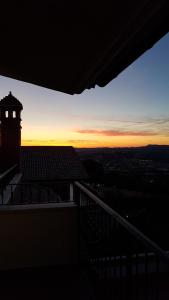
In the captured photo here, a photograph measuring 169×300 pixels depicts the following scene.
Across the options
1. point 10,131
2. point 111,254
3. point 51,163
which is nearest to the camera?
point 111,254

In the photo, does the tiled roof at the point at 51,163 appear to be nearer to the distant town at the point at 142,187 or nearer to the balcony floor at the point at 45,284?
the distant town at the point at 142,187

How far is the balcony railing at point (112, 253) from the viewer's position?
1.76 meters

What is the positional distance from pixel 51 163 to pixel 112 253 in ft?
58.1

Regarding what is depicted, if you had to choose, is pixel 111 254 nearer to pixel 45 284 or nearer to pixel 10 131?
pixel 45 284

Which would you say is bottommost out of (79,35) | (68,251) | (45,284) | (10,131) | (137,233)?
(45,284)

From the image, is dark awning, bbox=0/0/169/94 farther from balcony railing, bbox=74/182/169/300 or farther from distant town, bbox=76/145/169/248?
distant town, bbox=76/145/169/248

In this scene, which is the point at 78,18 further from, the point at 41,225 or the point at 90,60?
the point at 41,225

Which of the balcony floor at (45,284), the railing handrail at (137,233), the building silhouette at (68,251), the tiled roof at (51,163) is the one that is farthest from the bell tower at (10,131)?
the tiled roof at (51,163)

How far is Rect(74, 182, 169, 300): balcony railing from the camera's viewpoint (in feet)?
5.79

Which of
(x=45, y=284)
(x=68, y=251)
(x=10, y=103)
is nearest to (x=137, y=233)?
(x=45, y=284)

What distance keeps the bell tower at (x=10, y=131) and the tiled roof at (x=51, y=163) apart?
1044 cm

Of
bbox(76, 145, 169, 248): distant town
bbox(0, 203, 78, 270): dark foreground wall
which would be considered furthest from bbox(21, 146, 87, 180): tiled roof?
bbox(0, 203, 78, 270): dark foreground wall

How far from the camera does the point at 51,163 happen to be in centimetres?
2047

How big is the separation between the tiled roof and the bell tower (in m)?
10.4
